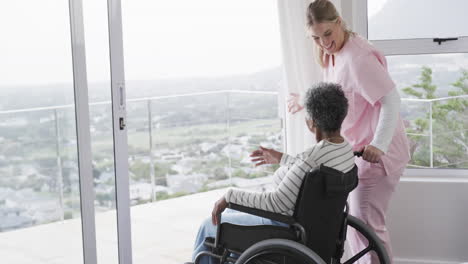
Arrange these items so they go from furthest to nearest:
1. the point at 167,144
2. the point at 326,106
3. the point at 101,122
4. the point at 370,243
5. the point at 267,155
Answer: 1. the point at 167,144
2. the point at 101,122
3. the point at 370,243
4. the point at 267,155
5. the point at 326,106

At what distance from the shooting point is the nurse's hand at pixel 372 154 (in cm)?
248

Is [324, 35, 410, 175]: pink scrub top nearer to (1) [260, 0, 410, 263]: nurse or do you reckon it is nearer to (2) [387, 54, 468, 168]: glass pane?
(1) [260, 0, 410, 263]: nurse

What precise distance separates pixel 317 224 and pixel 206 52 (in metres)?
5.08

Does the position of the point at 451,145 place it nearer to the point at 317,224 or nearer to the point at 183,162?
the point at 317,224

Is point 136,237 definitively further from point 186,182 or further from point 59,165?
point 186,182

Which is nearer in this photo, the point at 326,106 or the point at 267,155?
the point at 326,106

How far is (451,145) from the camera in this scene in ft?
11.4

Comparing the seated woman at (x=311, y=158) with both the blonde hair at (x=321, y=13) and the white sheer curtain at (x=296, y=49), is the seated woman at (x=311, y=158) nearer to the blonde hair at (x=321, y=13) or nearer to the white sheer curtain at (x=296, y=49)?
the blonde hair at (x=321, y=13)

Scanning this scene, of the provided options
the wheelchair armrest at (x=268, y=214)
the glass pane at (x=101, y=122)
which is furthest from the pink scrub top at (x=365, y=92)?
the glass pane at (x=101, y=122)

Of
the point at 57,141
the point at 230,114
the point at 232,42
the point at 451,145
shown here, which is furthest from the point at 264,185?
the point at 57,141

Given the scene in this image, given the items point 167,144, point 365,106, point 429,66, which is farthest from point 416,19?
point 167,144

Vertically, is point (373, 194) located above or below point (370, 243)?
above

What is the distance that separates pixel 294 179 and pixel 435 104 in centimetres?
158

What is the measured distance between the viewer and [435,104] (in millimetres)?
3469
